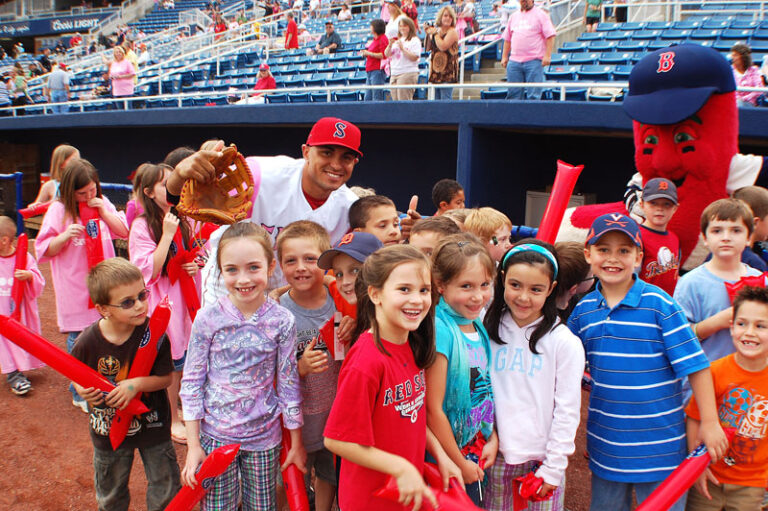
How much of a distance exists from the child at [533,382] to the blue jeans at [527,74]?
221 inches

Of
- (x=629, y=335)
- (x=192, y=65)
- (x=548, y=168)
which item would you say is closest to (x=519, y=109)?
(x=548, y=168)

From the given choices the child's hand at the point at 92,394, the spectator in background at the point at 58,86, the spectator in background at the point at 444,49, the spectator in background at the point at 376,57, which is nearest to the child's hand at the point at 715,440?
the child's hand at the point at 92,394

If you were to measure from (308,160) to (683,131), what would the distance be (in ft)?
6.99

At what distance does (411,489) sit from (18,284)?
4.04 m

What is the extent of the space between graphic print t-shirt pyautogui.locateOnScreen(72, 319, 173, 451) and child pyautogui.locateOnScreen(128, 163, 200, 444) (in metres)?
1.03

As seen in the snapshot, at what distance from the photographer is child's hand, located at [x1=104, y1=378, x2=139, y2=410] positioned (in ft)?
8.59

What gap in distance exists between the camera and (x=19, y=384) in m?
4.70

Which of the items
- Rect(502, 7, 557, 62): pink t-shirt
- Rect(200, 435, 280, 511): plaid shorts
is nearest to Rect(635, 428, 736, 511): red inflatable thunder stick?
Rect(200, 435, 280, 511): plaid shorts

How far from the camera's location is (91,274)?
2814 millimetres

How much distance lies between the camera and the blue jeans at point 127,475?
275cm

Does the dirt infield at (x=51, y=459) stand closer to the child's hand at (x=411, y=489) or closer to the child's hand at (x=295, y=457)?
the child's hand at (x=295, y=457)

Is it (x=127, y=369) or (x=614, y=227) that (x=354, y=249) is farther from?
(x=127, y=369)

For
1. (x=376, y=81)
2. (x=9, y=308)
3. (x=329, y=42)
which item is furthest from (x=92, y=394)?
(x=329, y=42)

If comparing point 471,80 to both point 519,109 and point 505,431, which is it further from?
point 505,431
